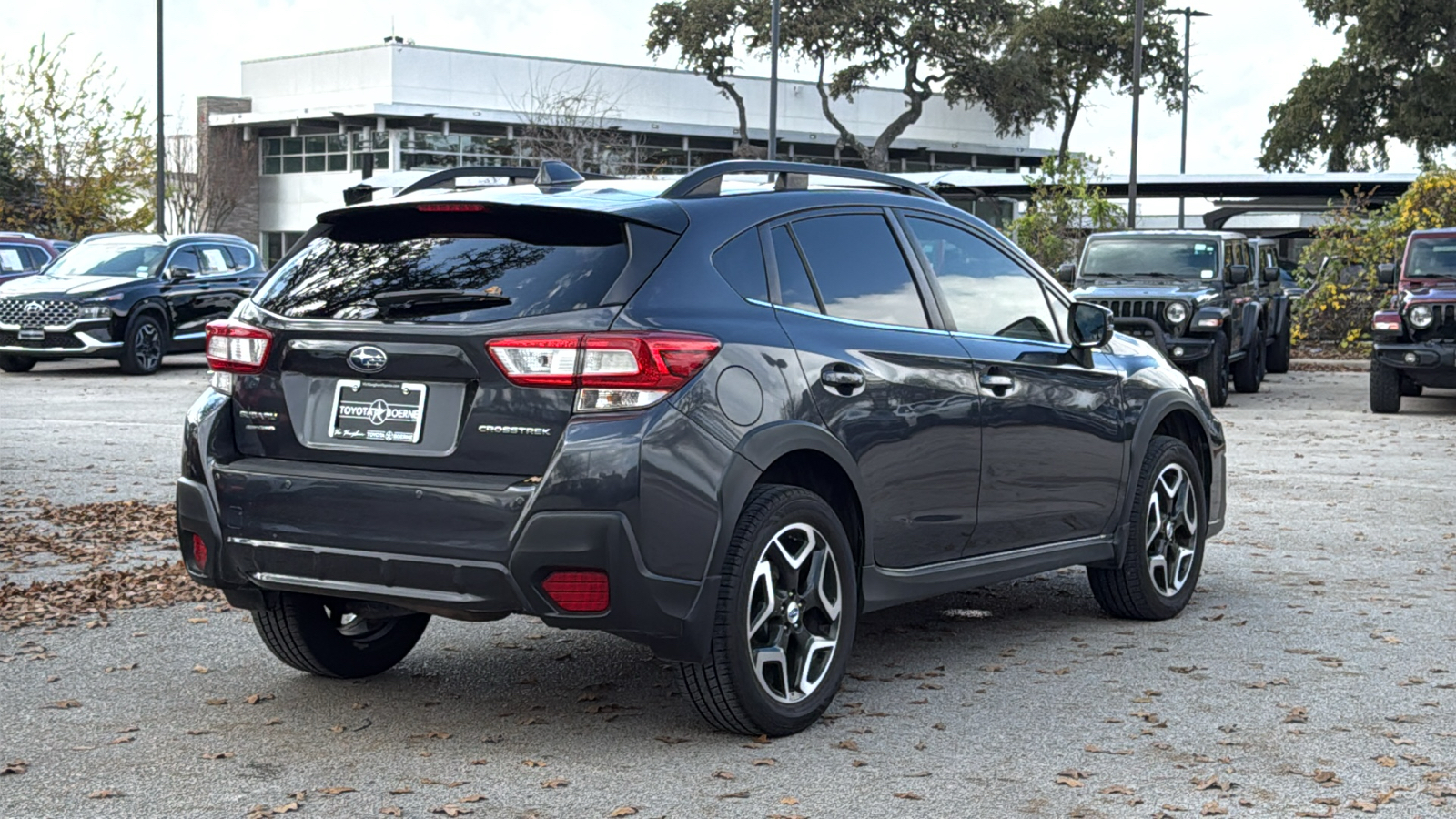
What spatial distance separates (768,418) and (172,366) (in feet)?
72.8

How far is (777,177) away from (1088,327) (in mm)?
1488

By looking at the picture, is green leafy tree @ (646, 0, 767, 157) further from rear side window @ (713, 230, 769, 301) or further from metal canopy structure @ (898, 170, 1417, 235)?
rear side window @ (713, 230, 769, 301)

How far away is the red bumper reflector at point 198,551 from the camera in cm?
550

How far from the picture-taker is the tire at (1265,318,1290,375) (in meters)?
24.9

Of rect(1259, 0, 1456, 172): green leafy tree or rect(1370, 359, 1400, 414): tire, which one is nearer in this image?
rect(1370, 359, 1400, 414): tire

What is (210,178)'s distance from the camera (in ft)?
213

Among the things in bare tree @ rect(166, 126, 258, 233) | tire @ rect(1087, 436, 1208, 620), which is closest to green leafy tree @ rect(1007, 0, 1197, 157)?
bare tree @ rect(166, 126, 258, 233)

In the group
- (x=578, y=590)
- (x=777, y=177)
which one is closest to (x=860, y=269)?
(x=777, y=177)

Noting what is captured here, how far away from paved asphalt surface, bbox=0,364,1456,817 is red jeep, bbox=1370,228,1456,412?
33.9 ft

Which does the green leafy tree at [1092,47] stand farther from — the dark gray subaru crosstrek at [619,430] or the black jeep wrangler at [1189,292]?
the dark gray subaru crosstrek at [619,430]

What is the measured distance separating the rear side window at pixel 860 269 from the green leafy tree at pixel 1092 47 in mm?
59268

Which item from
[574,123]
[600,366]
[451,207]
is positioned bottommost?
[600,366]

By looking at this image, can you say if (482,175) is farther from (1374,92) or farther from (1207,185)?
(1374,92)

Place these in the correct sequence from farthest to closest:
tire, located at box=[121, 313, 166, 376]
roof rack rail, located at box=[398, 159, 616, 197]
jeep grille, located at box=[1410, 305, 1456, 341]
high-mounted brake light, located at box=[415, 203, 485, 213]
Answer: tire, located at box=[121, 313, 166, 376] < jeep grille, located at box=[1410, 305, 1456, 341] < roof rack rail, located at box=[398, 159, 616, 197] < high-mounted brake light, located at box=[415, 203, 485, 213]
